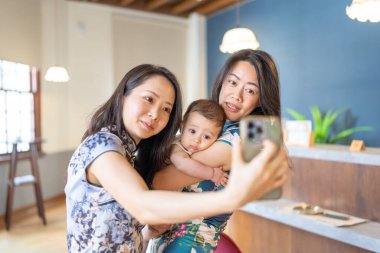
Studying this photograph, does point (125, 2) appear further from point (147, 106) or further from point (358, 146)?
point (147, 106)

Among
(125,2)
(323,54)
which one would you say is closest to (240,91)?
(323,54)

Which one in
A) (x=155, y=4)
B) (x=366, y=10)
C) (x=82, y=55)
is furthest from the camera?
(x=155, y=4)

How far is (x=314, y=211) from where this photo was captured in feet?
8.32

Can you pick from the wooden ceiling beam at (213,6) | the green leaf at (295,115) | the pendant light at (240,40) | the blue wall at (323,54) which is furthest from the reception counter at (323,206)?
the wooden ceiling beam at (213,6)

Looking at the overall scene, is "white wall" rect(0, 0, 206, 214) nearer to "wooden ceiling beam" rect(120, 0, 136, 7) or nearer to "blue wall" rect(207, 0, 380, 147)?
"wooden ceiling beam" rect(120, 0, 136, 7)

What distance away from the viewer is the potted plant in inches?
201

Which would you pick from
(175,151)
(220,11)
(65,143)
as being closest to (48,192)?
(65,143)

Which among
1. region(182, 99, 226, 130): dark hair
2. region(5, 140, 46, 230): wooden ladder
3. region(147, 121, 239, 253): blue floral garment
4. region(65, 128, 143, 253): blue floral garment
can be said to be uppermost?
region(182, 99, 226, 130): dark hair

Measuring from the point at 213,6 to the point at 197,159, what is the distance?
6904 mm

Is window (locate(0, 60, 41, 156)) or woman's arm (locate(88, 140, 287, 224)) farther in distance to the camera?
window (locate(0, 60, 41, 156))

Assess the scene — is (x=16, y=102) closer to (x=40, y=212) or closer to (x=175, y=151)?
(x=40, y=212)

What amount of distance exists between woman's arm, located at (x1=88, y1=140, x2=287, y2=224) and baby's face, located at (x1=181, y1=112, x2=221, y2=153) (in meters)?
0.40

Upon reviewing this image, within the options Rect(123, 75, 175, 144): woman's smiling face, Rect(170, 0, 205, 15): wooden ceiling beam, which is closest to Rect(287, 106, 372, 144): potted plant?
Rect(170, 0, 205, 15): wooden ceiling beam

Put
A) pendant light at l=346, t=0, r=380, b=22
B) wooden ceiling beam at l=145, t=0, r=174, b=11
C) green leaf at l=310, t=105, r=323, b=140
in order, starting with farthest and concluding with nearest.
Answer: wooden ceiling beam at l=145, t=0, r=174, b=11 < green leaf at l=310, t=105, r=323, b=140 < pendant light at l=346, t=0, r=380, b=22
